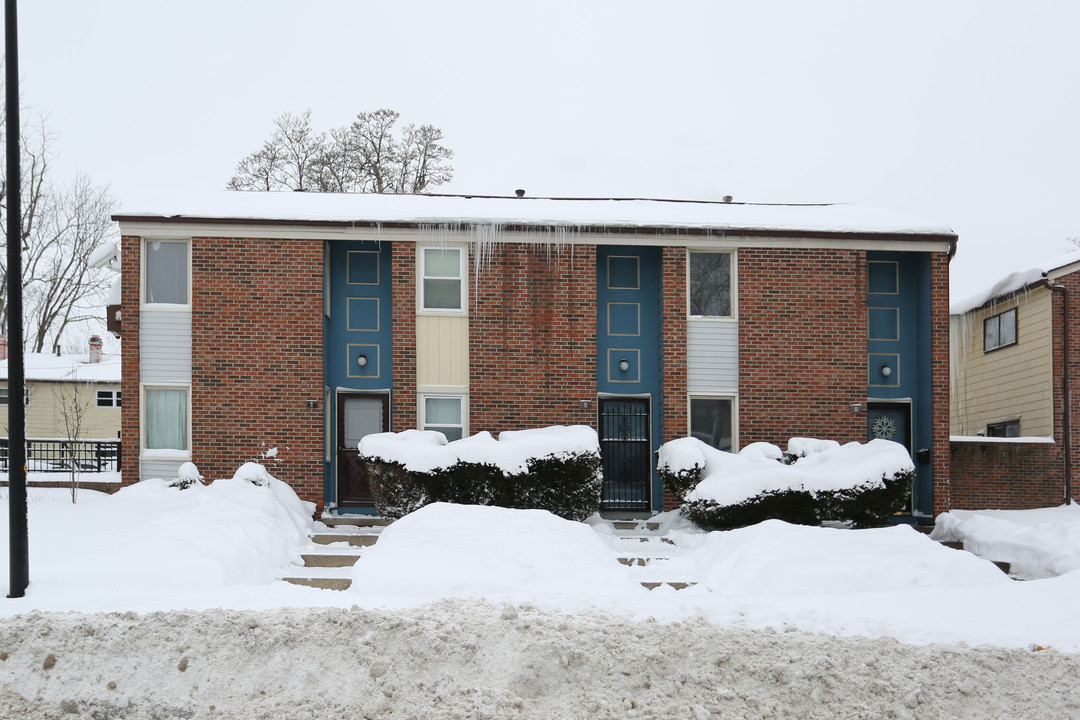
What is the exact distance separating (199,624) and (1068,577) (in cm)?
756

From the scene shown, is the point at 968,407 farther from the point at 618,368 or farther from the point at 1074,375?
the point at 618,368

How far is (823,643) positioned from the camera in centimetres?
609

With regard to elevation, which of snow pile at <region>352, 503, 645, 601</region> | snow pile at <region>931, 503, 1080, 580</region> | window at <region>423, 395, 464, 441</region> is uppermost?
window at <region>423, 395, 464, 441</region>

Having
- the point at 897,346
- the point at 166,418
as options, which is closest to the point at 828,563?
the point at 897,346

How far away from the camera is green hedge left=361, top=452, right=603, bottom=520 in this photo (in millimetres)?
11766

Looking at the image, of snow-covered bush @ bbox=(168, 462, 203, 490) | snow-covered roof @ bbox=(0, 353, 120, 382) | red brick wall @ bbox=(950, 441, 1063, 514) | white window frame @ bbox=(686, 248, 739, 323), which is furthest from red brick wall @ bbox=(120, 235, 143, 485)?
snow-covered roof @ bbox=(0, 353, 120, 382)

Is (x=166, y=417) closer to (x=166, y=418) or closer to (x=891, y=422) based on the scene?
(x=166, y=418)

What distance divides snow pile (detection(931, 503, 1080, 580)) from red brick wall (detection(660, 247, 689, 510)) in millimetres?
4284

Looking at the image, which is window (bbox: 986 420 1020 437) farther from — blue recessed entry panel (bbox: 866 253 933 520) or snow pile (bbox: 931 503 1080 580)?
blue recessed entry panel (bbox: 866 253 933 520)

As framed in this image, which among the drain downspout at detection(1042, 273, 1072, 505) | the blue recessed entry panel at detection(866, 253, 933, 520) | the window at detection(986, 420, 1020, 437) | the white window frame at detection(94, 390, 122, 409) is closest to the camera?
the blue recessed entry panel at detection(866, 253, 933, 520)

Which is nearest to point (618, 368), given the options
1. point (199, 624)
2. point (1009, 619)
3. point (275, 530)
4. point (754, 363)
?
point (754, 363)

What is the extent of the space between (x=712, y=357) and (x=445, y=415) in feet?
14.6

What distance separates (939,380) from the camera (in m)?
14.2

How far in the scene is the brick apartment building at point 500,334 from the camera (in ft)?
44.7
